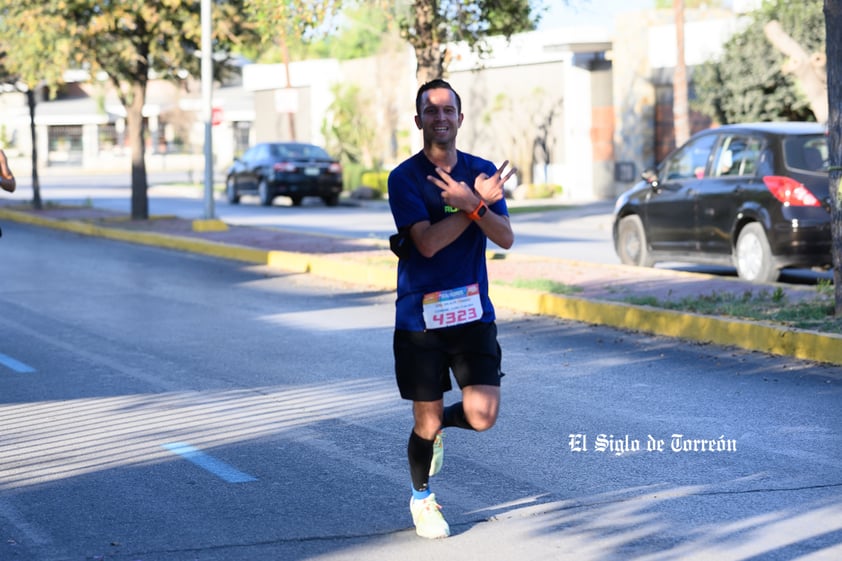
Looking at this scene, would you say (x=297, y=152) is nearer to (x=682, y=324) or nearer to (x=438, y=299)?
(x=682, y=324)

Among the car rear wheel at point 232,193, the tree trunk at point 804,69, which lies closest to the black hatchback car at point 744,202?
the tree trunk at point 804,69

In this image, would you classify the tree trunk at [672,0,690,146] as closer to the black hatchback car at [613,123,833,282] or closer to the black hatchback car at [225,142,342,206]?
the black hatchback car at [225,142,342,206]

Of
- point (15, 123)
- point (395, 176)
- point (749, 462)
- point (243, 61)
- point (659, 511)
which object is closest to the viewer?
point (395, 176)

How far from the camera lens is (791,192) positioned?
13.7 meters

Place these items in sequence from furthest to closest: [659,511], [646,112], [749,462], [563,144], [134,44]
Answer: [563,144] → [646,112] → [134,44] → [749,462] → [659,511]

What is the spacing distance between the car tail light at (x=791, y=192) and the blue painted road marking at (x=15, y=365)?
736 cm

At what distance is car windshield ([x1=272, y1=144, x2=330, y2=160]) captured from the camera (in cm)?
3569

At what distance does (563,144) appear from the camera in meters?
37.7

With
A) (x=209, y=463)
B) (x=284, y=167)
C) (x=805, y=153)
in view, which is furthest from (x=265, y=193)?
(x=209, y=463)

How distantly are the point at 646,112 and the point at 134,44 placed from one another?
562 inches

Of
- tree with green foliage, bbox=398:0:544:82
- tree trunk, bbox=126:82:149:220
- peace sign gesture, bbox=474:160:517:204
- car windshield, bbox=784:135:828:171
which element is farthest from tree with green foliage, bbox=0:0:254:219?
peace sign gesture, bbox=474:160:517:204

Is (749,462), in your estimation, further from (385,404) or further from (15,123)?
(15,123)

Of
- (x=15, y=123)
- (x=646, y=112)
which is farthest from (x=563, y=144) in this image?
(x=15, y=123)

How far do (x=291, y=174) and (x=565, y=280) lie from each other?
21606mm
